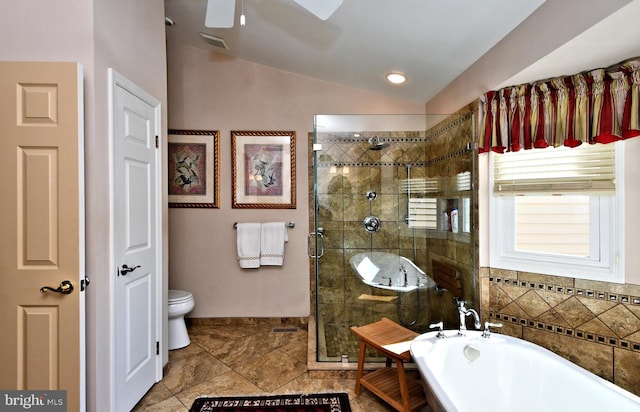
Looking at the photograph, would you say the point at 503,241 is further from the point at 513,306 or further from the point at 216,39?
the point at 216,39

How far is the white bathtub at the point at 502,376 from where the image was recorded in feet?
4.82

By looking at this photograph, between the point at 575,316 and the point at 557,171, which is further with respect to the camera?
the point at 557,171

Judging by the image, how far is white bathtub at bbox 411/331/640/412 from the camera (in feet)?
4.82

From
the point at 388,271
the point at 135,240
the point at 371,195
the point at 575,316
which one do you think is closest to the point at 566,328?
the point at 575,316

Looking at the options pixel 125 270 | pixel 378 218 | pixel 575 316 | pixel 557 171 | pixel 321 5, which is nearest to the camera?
pixel 321 5

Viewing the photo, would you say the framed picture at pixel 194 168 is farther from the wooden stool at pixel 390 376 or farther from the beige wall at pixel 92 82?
the wooden stool at pixel 390 376

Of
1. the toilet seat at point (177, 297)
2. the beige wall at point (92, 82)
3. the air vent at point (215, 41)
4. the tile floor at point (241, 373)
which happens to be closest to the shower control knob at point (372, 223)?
the tile floor at point (241, 373)

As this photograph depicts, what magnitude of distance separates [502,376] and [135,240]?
2208mm

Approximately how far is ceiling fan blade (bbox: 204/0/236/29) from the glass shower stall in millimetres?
1016

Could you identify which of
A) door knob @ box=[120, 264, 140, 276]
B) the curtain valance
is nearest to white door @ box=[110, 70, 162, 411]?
door knob @ box=[120, 264, 140, 276]

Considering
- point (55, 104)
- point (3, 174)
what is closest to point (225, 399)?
point (3, 174)

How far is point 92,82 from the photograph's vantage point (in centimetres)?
159

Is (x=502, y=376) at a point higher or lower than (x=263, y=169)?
lower

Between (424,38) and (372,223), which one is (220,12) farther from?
(372,223)
